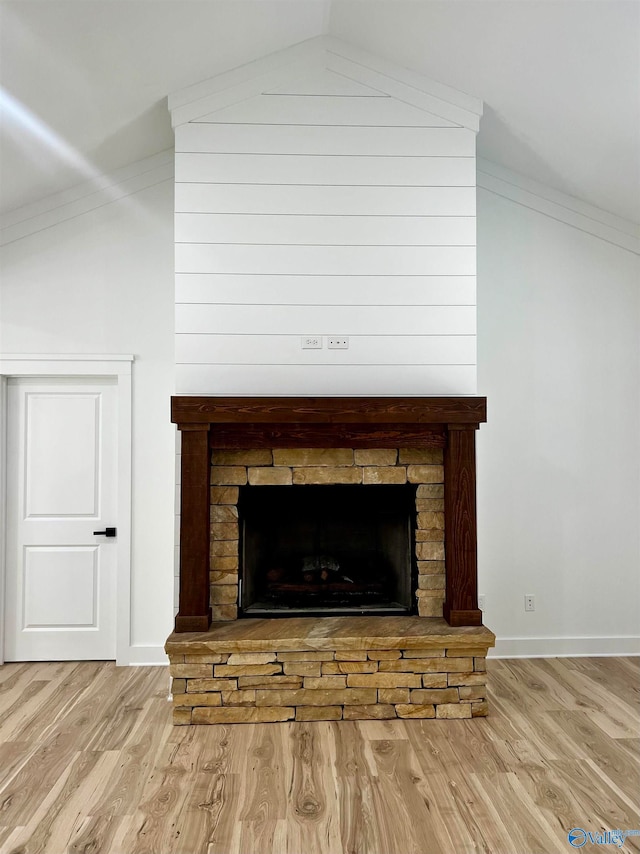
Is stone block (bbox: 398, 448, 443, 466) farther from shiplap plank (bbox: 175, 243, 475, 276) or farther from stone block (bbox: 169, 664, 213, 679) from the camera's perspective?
stone block (bbox: 169, 664, 213, 679)

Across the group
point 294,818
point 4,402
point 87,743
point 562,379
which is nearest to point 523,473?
point 562,379

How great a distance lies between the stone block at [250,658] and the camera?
120 inches

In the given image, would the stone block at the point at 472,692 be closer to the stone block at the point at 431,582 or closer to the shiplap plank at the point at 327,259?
the stone block at the point at 431,582

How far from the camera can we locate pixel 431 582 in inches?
133

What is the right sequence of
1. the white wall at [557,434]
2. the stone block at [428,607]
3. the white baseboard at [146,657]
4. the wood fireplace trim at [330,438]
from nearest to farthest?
the wood fireplace trim at [330,438], the stone block at [428,607], the white baseboard at [146,657], the white wall at [557,434]

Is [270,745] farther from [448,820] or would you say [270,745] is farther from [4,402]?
[4,402]

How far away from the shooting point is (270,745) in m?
2.79

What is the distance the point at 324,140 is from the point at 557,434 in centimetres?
227

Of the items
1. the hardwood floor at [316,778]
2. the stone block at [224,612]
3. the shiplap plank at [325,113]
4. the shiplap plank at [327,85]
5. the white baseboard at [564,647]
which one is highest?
the shiplap plank at [327,85]

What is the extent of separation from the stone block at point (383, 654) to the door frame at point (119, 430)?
5.42 feet

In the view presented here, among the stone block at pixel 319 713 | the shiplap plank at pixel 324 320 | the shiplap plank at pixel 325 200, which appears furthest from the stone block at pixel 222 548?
the shiplap plank at pixel 325 200

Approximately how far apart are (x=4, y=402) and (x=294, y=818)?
9.85 feet

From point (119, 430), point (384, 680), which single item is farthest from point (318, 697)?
point (119, 430)
